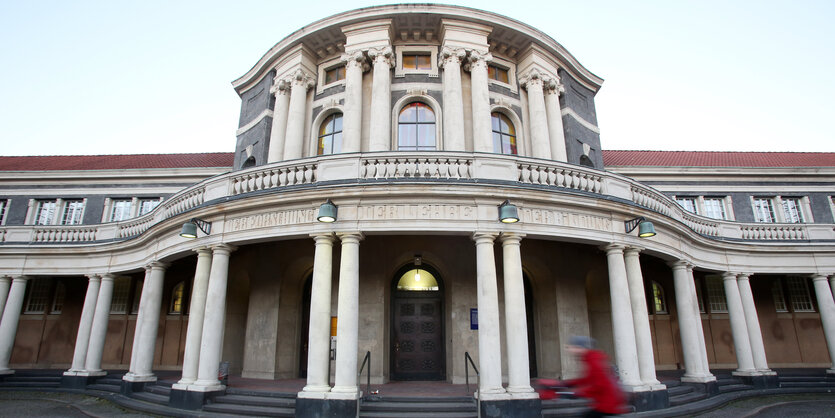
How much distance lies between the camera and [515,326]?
33.0ft

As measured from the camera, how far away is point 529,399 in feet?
31.4

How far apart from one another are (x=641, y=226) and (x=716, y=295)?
13777 millimetres

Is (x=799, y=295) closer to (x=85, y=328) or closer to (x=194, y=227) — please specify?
(x=194, y=227)

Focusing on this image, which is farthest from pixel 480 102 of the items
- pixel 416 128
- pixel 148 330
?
pixel 148 330

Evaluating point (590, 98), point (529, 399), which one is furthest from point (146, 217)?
point (590, 98)

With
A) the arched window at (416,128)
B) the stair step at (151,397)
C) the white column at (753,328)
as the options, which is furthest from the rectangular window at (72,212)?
the white column at (753,328)

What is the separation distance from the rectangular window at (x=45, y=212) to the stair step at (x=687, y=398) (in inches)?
1131

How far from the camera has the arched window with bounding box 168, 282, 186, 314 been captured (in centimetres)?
2094

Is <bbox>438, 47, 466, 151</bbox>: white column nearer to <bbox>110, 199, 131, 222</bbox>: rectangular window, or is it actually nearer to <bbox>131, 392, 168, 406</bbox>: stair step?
<bbox>131, 392, 168, 406</bbox>: stair step

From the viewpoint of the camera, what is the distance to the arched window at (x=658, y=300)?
65.9ft

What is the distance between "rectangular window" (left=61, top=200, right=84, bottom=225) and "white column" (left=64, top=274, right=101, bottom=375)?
809 cm

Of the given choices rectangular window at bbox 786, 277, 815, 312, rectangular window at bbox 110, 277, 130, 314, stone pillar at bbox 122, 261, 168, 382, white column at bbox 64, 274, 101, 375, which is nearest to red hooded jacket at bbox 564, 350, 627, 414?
stone pillar at bbox 122, 261, 168, 382

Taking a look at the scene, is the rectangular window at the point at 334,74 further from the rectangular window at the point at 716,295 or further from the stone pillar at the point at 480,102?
the rectangular window at the point at 716,295

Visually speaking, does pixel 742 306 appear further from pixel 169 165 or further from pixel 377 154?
pixel 169 165
